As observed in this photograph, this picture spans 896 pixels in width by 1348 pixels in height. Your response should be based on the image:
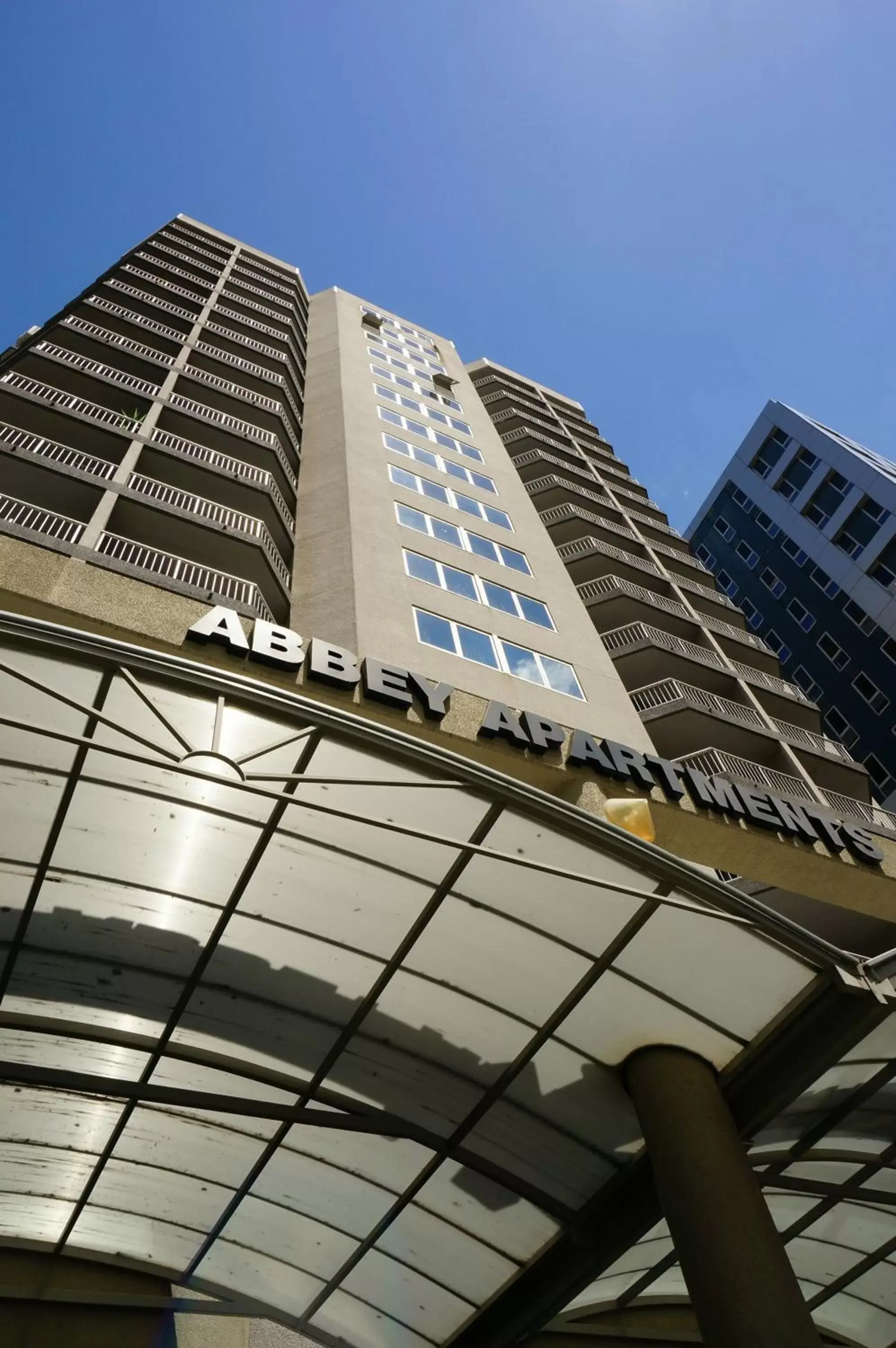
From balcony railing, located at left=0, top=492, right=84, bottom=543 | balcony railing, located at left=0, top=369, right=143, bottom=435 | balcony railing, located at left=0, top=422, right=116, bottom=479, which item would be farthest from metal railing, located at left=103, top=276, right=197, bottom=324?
balcony railing, located at left=0, top=492, right=84, bottom=543

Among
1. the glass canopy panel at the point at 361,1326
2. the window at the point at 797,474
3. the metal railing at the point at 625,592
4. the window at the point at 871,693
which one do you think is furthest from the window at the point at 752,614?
the glass canopy panel at the point at 361,1326

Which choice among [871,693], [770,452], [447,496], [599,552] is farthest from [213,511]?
[770,452]

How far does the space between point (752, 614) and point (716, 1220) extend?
57.2 metres

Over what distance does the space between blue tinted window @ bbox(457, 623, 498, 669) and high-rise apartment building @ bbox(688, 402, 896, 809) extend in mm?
29877

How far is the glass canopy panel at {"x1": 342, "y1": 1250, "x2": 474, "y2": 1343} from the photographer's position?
16531 mm

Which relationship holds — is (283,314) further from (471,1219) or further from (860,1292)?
(860,1292)

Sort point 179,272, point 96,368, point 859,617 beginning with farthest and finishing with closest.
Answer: point 859,617, point 179,272, point 96,368

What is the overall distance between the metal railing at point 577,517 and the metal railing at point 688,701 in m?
9.66

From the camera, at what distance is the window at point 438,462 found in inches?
1164

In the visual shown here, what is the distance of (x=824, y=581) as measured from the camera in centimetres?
5634

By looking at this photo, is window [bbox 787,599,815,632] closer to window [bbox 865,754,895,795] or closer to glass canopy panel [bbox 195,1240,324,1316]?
window [bbox 865,754,895,795]

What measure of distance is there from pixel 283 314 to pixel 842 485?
118 ft

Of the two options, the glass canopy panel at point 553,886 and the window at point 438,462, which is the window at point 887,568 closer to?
the window at point 438,462

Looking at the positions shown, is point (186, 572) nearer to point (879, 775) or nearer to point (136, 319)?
point (136, 319)
